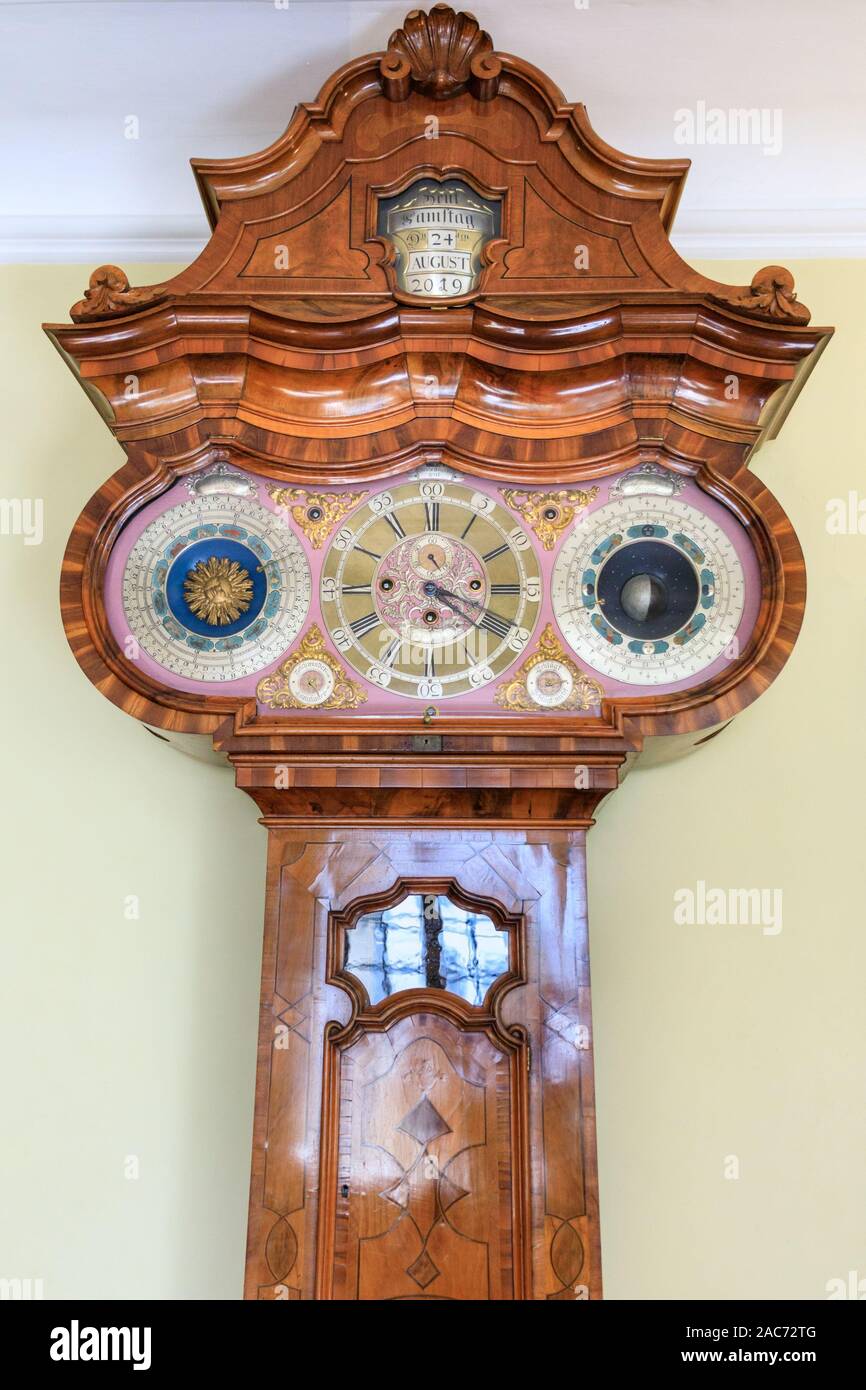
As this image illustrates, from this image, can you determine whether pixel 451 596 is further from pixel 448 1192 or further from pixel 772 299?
pixel 448 1192

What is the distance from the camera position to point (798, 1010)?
85.2 inches

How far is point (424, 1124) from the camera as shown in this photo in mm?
1841

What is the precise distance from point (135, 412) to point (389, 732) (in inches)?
24.6

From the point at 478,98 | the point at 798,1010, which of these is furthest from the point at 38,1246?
the point at 478,98

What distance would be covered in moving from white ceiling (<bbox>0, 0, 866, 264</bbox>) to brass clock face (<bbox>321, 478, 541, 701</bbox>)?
2.76 feet

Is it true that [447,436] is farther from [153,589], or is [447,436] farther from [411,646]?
[153,589]

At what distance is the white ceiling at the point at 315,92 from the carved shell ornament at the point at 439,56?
7.5 inches

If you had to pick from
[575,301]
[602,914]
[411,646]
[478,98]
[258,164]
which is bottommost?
[602,914]

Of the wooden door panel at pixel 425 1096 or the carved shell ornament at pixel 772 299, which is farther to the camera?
the carved shell ornament at pixel 772 299

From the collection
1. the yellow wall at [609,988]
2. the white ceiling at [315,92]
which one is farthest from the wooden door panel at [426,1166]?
the white ceiling at [315,92]

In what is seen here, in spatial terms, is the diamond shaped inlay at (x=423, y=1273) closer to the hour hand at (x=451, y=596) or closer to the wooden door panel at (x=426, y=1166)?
the wooden door panel at (x=426, y=1166)

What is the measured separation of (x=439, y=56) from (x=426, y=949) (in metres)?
1.38

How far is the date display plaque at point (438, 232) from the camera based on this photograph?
1991mm

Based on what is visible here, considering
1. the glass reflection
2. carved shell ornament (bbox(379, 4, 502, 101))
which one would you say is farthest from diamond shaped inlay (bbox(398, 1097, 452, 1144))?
carved shell ornament (bbox(379, 4, 502, 101))
